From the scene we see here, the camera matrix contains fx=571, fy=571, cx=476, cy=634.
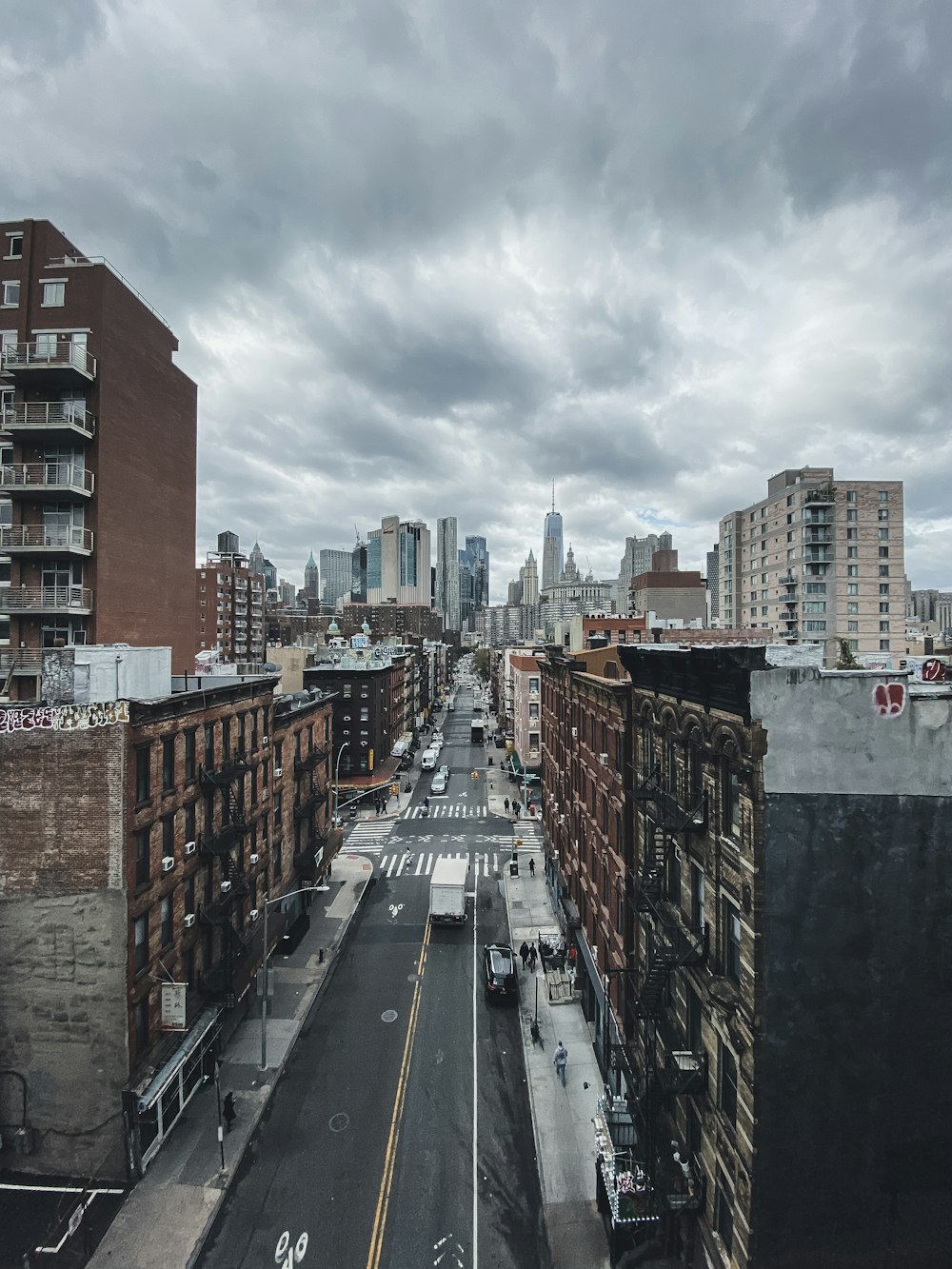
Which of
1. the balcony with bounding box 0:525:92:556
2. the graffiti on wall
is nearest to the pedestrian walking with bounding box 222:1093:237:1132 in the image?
the graffiti on wall

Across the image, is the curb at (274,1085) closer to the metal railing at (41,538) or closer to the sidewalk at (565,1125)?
the sidewalk at (565,1125)

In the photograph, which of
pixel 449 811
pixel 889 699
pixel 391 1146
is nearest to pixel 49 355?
pixel 889 699

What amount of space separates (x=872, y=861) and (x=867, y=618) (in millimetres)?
69021

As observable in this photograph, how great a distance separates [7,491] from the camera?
88.7ft

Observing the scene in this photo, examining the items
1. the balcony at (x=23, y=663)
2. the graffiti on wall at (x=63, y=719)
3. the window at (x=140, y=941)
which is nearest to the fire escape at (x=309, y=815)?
the balcony at (x=23, y=663)

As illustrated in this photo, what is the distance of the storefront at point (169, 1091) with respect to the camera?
19.1 meters

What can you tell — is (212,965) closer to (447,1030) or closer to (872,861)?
(447,1030)

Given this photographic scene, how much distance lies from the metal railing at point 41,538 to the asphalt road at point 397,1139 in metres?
25.8

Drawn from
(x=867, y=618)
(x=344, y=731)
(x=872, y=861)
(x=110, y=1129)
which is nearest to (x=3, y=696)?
(x=110, y=1129)

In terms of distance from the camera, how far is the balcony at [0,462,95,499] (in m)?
26.7

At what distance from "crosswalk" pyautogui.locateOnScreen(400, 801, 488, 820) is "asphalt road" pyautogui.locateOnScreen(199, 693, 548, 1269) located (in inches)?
1041

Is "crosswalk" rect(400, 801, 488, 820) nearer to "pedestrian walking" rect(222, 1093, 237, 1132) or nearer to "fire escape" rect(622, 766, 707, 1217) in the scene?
"pedestrian walking" rect(222, 1093, 237, 1132)

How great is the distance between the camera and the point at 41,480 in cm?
2728

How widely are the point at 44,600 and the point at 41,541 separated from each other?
2.86 meters
